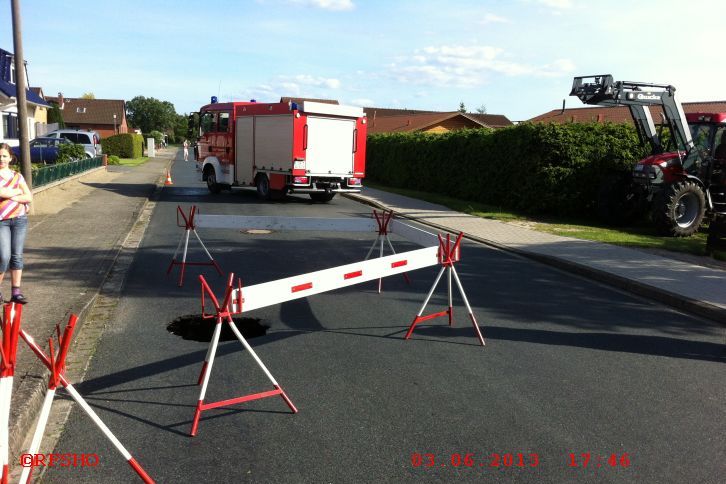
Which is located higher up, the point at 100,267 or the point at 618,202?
the point at 618,202

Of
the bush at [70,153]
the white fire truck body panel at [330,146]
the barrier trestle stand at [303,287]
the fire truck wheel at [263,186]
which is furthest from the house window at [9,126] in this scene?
the barrier trestle stand at [303,287]

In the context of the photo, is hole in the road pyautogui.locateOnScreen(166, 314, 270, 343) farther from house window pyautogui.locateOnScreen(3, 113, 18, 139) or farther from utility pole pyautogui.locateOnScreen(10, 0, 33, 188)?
house window pyautogui.locateOnScreen(3, 113, 18, 139)

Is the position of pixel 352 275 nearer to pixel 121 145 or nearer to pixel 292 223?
pixel 292 223

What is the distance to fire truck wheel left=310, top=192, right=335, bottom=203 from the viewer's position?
21408 mm

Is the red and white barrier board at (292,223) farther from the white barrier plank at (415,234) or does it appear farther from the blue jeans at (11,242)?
the blue jeans at (11,242)

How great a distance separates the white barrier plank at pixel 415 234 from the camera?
7.71 metres

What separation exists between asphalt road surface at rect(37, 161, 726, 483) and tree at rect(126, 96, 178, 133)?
146859 mm

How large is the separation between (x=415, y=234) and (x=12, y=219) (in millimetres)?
4654

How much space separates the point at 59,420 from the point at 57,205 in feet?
45.1

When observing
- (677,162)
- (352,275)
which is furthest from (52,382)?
(677,162)

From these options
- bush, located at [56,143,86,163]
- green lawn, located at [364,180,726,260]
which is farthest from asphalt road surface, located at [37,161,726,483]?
bush, located at [56,143,86,163]

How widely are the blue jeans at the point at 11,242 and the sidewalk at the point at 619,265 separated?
7.86 meters

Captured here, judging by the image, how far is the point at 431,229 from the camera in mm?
14914

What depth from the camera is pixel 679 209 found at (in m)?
14.5
